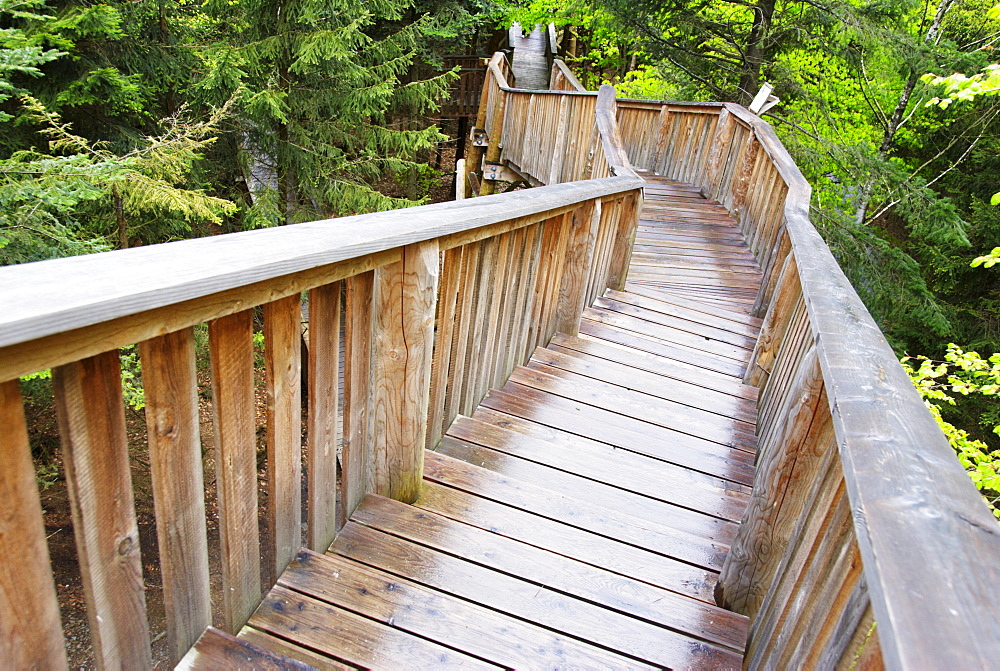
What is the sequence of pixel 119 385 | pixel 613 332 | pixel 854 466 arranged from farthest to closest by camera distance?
1. pixel 613 332
2. pixel 119 385
3. pixel 854 466

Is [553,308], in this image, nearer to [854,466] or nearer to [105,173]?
[854,466]

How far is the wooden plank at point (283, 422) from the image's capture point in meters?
1.68

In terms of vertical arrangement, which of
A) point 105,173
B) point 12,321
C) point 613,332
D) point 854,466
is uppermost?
point 12,321

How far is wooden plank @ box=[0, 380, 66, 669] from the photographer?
40.1 inches

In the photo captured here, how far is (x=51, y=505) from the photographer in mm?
7949

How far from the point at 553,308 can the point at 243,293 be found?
10.3ft

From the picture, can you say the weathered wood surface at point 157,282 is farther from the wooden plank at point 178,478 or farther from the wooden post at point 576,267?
the wooden post at point 576,267

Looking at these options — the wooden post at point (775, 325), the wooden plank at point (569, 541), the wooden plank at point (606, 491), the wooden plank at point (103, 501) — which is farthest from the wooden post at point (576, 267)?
the wooden plank at point (103, 501)

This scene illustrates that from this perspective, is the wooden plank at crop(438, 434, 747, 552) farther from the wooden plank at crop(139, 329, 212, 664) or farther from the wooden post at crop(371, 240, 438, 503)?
the wooden plank at crop(139, 329, 212, 664)

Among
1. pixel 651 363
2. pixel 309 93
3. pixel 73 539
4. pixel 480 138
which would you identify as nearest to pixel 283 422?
pixel 651 363

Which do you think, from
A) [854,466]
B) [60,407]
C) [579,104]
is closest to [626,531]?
[854,466]

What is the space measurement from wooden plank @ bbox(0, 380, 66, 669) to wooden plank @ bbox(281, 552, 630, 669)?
932 mm

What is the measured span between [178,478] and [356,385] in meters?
0.77

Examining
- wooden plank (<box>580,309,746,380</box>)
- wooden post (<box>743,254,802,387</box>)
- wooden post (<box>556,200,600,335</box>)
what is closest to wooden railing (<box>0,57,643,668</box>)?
wooden post (<box>556,200,600,335</box>)
